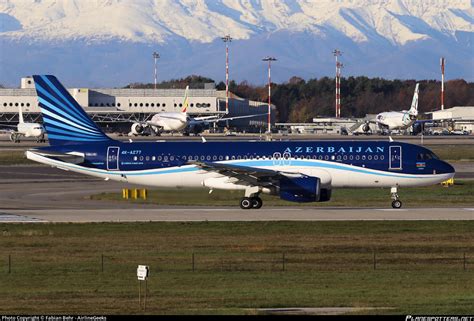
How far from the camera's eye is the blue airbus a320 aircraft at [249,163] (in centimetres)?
5706

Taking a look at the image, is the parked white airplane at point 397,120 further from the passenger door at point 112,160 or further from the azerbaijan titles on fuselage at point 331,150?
the passenger door at point 112,160

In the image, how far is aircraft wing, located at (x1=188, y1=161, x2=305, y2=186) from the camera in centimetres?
5638

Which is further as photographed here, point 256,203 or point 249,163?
point 256,203

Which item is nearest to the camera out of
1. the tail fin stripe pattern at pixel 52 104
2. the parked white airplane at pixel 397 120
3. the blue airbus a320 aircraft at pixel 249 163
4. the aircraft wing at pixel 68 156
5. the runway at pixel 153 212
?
the runway at pixel 153 212

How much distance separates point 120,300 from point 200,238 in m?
14.4

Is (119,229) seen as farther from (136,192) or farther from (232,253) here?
(136,192)

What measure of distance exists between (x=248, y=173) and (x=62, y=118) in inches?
460

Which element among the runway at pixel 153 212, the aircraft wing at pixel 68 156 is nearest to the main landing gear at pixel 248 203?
the runway at pixel 153 212

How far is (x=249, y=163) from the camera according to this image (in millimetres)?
57938

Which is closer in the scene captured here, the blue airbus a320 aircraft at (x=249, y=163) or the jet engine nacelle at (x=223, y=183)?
the blue airbus a320 aircraft at (x=249, y=163)

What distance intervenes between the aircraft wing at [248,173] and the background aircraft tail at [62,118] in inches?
294

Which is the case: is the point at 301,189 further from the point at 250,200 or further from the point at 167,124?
the point at 167,124

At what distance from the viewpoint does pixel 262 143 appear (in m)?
58.8

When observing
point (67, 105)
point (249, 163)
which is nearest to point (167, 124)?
point (67, 105)
